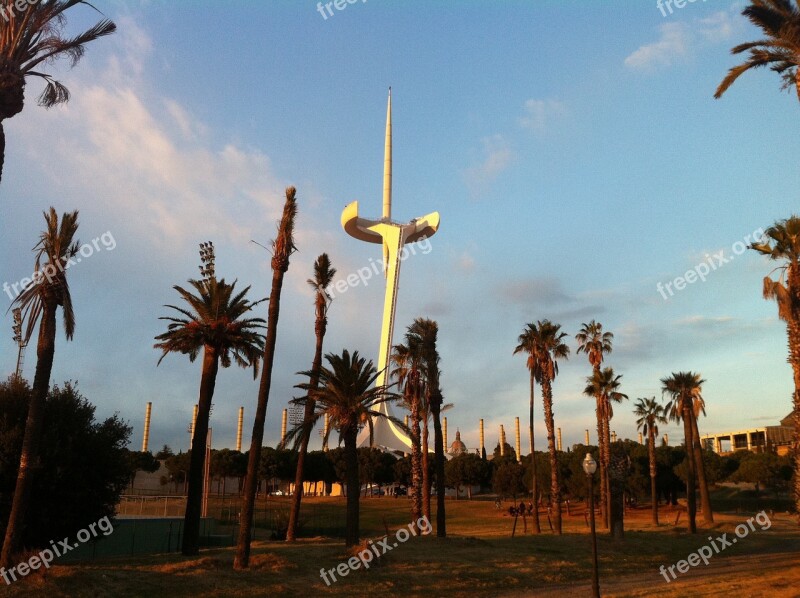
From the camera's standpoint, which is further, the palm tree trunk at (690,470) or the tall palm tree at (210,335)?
the palm tree trunk at (690,470)

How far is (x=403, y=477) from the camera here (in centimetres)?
10956

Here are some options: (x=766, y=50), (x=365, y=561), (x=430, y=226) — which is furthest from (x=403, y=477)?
(x=766, y=50)

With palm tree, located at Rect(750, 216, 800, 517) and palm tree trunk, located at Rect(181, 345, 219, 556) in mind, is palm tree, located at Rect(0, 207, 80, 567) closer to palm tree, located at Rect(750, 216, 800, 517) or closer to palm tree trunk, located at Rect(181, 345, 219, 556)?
palm tree trunk, located at Rect(181, 345, 219, 556)

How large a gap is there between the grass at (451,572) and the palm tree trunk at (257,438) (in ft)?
3.00

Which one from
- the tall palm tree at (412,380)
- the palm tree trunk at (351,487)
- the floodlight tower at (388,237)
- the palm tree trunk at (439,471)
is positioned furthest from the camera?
the floodlight tower at (388,237)

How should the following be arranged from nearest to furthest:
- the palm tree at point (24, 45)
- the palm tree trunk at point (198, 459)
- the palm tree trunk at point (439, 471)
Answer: the palm tree at point (24, 45) < the palm tree trunk at point (198, 459) < the palm tree trunk at point (439, 471)

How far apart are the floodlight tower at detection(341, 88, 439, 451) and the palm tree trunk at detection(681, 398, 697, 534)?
55.7m

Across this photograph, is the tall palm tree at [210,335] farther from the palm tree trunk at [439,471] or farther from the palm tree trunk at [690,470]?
the palm tree trunk at [690,470]

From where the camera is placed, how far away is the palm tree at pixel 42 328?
22203 mm

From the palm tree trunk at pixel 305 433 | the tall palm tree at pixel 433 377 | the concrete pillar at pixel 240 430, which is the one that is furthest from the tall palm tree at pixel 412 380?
the concrete pillar at pixel 240 430

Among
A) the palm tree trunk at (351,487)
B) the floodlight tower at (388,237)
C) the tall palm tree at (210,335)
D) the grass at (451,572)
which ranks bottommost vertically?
the grass at (451,572)

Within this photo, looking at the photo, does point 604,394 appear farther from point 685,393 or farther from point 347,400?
point 347,400

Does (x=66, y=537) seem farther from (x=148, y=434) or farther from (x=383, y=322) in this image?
(x=148, y=434)

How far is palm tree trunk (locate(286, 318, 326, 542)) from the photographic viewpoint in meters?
36.4
